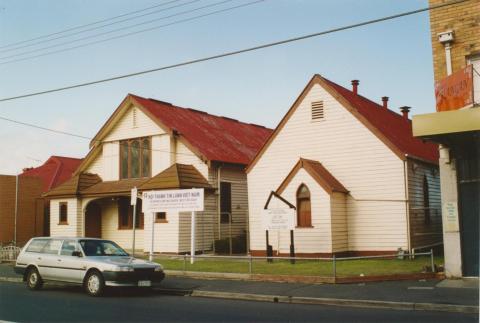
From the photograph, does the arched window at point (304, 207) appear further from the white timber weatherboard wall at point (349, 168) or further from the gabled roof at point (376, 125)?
the gabled roof at point (376, 125)

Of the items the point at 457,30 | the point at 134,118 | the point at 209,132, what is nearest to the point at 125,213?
the point at 134,118

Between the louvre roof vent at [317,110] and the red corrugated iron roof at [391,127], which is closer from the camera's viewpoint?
the red corrugated iron roof at [391,127]

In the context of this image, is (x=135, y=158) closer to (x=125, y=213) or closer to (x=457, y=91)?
(x=125, y=213)

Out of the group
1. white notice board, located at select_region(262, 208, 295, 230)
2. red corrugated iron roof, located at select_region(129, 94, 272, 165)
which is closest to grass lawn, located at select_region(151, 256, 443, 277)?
white notice board, located at select_region(262, 208, 295, 230)

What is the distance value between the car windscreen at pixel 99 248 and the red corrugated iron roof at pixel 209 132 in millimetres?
11054

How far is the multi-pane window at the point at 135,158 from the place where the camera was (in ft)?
94.4

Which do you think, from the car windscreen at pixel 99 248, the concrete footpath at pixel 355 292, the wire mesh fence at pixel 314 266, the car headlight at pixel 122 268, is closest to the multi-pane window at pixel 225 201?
the wire mesh fence at pixel 314 266

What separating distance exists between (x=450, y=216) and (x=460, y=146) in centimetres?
204

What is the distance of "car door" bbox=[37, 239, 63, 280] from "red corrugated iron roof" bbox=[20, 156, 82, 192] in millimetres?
23518

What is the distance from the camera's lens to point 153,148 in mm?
28359

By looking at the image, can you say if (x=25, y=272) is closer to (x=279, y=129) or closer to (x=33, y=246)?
(x=33, y=246)

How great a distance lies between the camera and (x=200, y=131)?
2941 centimetres

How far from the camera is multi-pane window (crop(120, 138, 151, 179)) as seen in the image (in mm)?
28766

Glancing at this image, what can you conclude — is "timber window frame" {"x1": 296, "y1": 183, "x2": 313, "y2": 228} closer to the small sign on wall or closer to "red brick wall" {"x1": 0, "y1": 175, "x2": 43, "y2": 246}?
the small sign on wall
